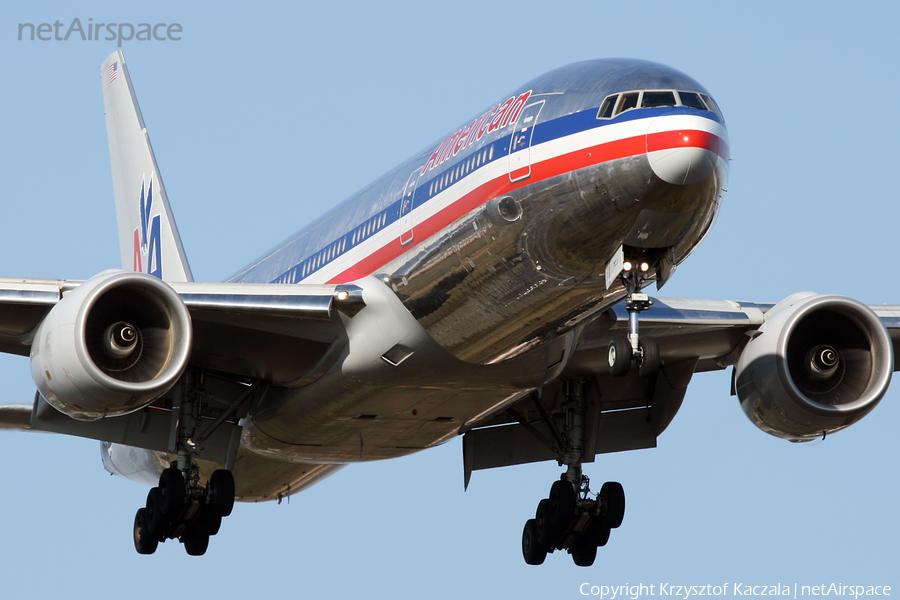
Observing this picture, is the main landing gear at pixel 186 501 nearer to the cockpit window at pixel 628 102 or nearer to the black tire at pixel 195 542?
the black tire at pixel 195 542

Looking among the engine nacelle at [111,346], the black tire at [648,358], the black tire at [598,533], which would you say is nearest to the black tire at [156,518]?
the engine nacelle at [111,346]

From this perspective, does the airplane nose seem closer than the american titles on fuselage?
Yes

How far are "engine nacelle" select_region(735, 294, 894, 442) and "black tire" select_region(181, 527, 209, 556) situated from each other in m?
8.81

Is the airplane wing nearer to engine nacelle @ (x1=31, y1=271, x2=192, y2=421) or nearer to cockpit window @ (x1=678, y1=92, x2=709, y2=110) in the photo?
cockpit window @ (x1=678, y1=92, x2=709, y2=110)

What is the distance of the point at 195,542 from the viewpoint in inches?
874

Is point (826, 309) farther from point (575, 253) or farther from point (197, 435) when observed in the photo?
point (197, 435)

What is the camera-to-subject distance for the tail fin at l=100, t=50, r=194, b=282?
2923 centimetres

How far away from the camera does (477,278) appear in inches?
709

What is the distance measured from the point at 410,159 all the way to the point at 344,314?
2.80 metres

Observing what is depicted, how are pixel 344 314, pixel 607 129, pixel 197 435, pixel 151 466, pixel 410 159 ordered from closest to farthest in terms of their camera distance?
pixel 607 129, pixel 344 314, pixel 410 159, pixel 197 435, pixel 151 466

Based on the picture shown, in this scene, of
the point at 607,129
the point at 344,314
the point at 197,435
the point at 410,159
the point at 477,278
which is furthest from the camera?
the point at 197,435

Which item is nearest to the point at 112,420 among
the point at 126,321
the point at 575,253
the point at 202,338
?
the point at 202,338

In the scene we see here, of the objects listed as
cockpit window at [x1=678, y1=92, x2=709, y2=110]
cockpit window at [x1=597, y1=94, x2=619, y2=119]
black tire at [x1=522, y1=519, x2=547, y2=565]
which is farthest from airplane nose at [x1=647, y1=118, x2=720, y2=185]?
black tire at [x1=522, y1=519, x2=547, y2=565]

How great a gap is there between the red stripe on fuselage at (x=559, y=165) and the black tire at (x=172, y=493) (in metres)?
4.84
